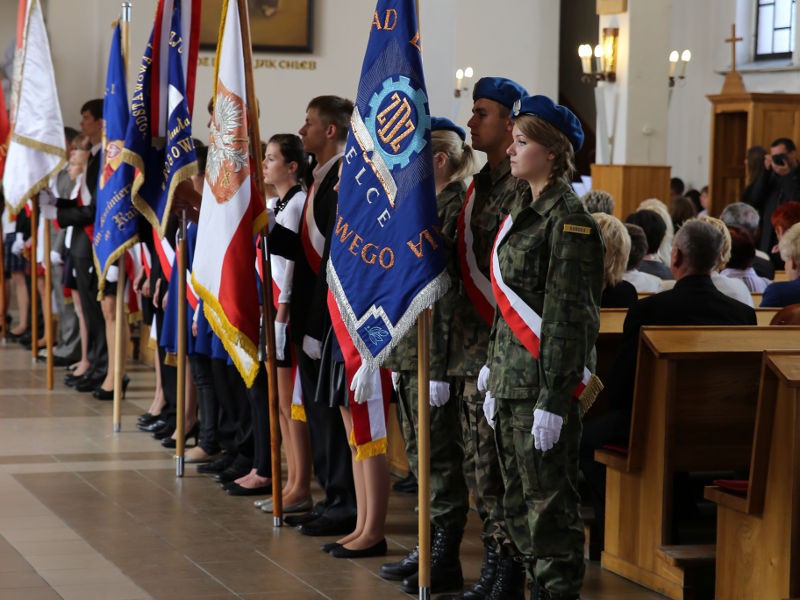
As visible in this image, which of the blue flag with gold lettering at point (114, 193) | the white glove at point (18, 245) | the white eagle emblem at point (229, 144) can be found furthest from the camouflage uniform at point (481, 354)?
the white glove at point (18, 245)

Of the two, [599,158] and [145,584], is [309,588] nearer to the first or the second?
[145,584]

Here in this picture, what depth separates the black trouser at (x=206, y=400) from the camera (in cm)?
715

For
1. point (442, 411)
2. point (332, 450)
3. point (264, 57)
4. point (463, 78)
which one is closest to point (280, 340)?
point (332, 450)

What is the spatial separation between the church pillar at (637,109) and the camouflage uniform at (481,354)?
10.6m

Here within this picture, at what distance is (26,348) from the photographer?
11820 millimetres

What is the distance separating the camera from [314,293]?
5.51 m

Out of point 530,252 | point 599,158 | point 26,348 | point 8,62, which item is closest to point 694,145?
point 599,158

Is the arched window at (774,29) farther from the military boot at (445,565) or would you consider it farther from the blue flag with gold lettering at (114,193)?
the military boot at (445,565)

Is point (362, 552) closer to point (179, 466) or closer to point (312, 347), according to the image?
point (312, 347)

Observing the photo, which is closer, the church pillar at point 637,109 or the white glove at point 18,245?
the white glove at point 18,245

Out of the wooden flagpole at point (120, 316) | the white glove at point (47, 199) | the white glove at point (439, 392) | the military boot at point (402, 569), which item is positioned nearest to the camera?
the white glove at point (439, 392)

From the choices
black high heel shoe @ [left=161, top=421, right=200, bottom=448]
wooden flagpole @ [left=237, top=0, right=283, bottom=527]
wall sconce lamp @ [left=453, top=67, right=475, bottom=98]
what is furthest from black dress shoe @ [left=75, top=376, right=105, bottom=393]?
wall sconce lamp @ [left=453, top=67, right=475, bottom=98]

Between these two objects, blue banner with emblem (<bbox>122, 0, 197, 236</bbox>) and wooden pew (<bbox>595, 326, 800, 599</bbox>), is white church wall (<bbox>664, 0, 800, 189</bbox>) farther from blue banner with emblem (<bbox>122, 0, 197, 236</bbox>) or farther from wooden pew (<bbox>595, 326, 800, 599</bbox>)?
wooden pew (<bbox>595, 326, 800, 599</bbox>)

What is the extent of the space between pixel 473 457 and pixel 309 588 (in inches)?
30.5
